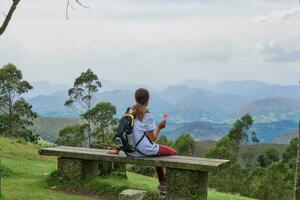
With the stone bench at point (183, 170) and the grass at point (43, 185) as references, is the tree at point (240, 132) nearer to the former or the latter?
the grass at point (43, 185)

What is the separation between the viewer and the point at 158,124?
28.4 ft

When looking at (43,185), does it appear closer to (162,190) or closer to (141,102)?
(162,190)

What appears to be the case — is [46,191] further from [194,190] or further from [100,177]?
[194,190]

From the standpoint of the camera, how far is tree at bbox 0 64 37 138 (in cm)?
5247

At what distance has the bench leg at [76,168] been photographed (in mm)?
10039

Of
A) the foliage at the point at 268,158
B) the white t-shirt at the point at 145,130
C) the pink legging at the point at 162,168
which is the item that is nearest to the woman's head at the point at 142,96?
the white t-shirt at the point at 145,130

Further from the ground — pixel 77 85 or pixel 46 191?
pixel 77 85

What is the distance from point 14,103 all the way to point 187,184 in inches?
1894

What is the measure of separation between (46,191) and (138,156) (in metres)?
2.08

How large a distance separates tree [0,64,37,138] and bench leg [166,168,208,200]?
45.4 m

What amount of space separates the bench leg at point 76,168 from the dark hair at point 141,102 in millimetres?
1943

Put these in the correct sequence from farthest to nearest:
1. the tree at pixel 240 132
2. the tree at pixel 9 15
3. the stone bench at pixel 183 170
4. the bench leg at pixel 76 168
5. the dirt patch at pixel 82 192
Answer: the tree at pixel 240 132, the bench leg at pixel 76 168, the dirt patch at pixel 82 192, the stone bench at pixel 183 170, the tree at pixel 9 15

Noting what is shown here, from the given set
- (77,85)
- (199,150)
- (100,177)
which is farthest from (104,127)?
(199,150)

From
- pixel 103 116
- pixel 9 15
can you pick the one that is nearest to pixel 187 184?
pixel 9 15
